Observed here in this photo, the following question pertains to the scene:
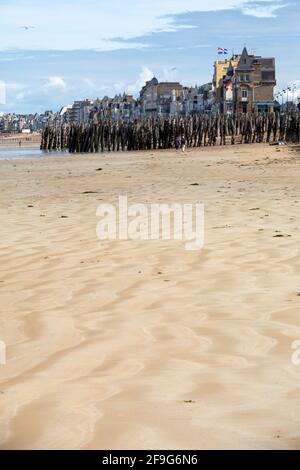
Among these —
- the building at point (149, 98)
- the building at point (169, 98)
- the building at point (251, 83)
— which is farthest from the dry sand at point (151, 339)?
the building at point (149, 98)

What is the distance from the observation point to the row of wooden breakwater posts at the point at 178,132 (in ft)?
164

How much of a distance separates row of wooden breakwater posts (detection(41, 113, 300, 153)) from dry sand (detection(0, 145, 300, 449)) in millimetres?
39756

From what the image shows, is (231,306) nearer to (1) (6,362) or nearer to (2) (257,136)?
(1) (6,362)

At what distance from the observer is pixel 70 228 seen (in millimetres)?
9297

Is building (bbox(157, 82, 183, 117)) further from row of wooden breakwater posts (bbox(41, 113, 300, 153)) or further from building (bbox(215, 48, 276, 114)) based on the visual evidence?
row of wooden breakwater posts (bbox(41, 113, 300, 153))

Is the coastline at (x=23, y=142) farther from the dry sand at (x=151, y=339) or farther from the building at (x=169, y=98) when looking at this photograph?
the dry sand at (x=151, y=339)

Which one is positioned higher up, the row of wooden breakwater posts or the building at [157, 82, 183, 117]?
the building at [157, 82, 183, 117]

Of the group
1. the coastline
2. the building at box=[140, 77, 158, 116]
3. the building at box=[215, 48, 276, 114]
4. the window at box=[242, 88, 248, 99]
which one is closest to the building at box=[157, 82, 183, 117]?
the building at box=[140, 77, 158, 116]

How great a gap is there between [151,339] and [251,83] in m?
95.1

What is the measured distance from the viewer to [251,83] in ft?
319

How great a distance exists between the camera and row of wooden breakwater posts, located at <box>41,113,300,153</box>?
50031mm

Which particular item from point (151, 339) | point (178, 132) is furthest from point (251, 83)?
point (151, 339)
